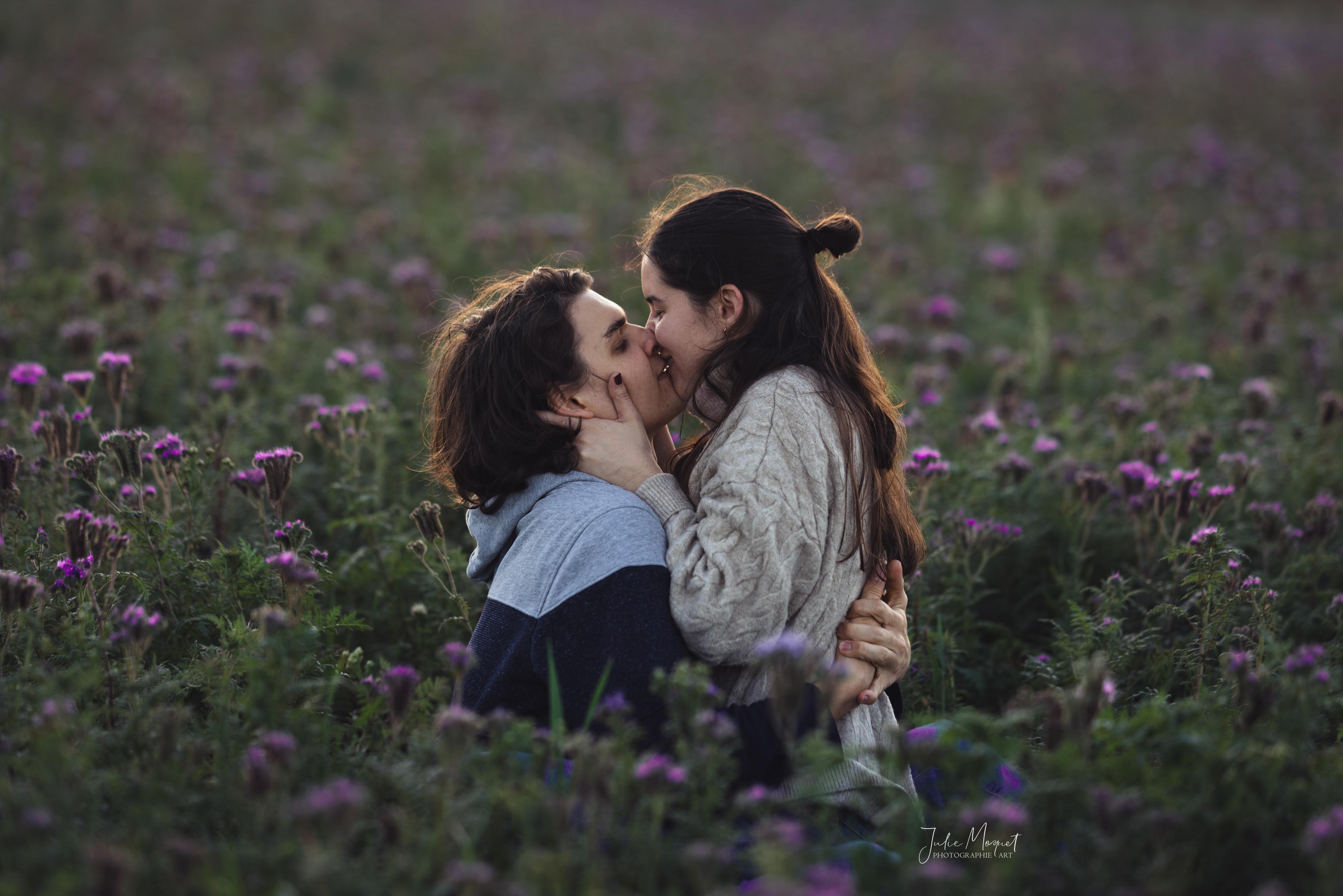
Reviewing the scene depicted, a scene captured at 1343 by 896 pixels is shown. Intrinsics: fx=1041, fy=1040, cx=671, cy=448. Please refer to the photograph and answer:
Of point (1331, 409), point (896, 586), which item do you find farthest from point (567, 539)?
point (1331, 409)

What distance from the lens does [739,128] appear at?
1222 cm

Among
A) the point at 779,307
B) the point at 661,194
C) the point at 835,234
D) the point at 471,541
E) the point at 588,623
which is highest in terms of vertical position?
the point at 661,194

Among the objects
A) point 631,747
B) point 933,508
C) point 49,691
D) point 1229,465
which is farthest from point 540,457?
point 1229,465

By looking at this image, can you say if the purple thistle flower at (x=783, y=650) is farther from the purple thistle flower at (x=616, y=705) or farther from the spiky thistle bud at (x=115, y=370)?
the spiky thistle bud at (x=115, y=370)

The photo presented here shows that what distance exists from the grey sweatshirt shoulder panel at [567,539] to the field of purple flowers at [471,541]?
335 mm

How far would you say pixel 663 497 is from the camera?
2.82 m

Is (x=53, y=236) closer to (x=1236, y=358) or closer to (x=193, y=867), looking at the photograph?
(x=193, y=867)

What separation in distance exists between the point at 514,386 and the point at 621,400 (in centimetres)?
32

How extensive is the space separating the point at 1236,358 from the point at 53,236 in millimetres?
8077

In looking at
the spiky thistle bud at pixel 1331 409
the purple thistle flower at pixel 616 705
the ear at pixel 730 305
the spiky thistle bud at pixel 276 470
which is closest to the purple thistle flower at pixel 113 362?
the spiky thistle bud at pixel 276 470

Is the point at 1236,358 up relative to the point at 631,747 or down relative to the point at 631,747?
up

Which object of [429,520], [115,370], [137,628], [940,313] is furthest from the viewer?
[940,313]

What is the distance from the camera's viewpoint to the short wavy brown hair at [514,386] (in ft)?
9.53

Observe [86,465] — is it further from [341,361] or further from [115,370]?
[341,361]
